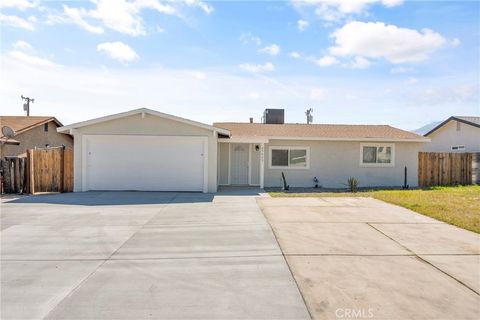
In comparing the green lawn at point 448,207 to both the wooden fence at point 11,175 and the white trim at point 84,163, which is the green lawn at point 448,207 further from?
the wooden fence at point 11,175

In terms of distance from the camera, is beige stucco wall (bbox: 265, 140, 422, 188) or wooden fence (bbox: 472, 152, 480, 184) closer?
beige stucco wall (bbox: 265, 140, 422, 188)

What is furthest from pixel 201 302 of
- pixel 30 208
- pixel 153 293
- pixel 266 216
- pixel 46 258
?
pixel 30 208

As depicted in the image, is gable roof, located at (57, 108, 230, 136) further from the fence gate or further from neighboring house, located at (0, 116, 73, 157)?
neighboring house, located at (0, 116, 73, 157)

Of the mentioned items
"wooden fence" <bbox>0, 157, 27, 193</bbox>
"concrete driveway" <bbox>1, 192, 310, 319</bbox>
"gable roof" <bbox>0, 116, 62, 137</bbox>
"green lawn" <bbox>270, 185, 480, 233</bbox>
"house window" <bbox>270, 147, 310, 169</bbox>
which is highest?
"gable roof" <bbox>0, 116, 62, 137</bbox>

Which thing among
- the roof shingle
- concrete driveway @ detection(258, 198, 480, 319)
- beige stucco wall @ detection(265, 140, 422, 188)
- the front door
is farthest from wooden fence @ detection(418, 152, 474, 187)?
concrete driveway @ detection(258, 198, 480, 319)

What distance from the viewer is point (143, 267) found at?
15.6 ft

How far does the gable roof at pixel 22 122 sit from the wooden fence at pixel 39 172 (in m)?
9.08

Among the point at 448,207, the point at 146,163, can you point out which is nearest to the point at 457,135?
the point at 448,207

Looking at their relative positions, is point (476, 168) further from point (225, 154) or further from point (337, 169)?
point (225, 154)

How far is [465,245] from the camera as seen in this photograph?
586 centimetres

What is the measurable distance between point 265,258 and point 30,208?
7580 mm

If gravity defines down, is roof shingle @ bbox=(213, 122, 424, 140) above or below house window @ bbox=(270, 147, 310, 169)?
above

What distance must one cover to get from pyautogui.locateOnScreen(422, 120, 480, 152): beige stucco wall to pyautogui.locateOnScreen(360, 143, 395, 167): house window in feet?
24.3

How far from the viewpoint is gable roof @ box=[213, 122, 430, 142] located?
15.9m
